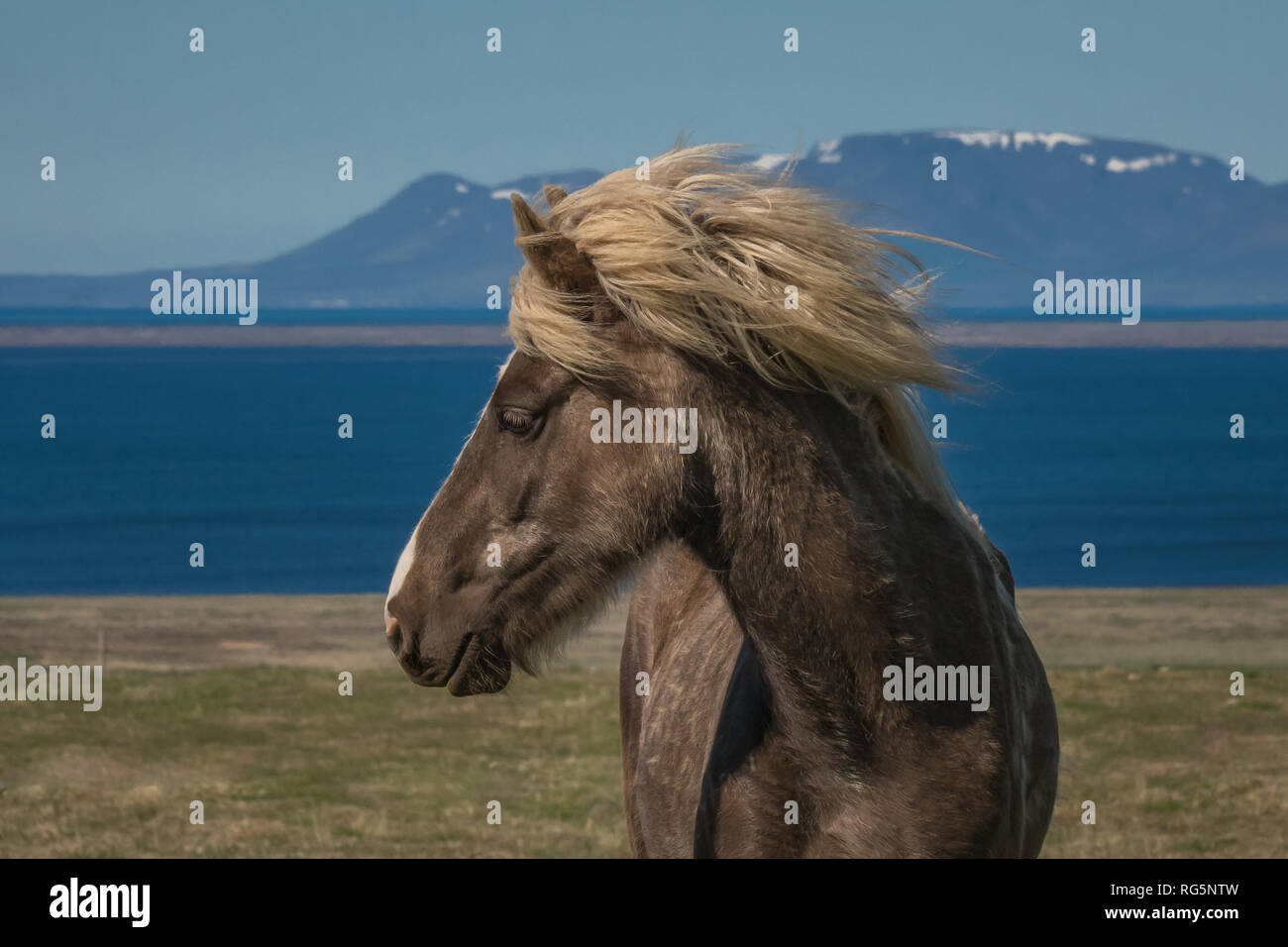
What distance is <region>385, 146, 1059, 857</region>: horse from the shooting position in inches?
132

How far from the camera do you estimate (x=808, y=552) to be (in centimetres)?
339

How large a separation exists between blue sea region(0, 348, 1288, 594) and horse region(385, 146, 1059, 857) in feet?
1.44

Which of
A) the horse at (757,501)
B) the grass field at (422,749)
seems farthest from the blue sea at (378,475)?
the grass field at (422,749)

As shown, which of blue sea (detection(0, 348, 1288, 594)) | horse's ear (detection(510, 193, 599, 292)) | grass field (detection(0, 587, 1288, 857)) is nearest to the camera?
horse's ear (detection(510, 193, 599, 292))

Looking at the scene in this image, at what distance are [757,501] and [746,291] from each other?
1.70 feet

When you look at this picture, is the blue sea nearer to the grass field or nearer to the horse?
the horse

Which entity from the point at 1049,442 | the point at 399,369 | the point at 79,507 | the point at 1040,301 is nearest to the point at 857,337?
the point at 1040,301

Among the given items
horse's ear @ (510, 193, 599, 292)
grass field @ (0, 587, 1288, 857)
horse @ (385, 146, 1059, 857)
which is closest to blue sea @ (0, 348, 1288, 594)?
horse @ (385, 146, 1059, 857)

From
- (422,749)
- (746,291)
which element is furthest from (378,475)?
(746,291)

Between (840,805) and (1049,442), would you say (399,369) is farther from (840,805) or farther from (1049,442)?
(840,805)

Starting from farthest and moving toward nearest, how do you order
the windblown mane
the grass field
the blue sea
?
1. the blue sea
2. the grass field
3. the windblown mane

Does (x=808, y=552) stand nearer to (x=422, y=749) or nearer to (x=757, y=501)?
(x=757, y=501)

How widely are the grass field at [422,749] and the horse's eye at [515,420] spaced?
12.0ft

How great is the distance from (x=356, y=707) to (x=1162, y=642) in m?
9.31
